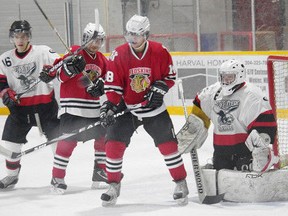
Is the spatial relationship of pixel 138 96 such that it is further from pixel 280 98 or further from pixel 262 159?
pixel 280 98

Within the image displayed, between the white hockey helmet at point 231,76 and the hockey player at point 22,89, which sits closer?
the white hockey helmet at point 231,76

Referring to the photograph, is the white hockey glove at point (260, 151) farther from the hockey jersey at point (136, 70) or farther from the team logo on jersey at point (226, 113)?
the hockey jersey at point (136, 70)

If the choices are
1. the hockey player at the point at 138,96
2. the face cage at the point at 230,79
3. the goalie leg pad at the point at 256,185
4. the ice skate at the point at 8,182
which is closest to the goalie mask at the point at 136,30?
the hockey player at the point at 138,96

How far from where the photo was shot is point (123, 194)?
496 cm

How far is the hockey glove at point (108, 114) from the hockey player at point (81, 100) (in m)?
0.39

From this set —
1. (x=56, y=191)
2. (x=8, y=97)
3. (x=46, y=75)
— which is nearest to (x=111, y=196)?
(x=56, y=191)

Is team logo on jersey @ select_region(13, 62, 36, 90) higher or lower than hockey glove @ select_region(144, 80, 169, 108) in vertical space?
higher

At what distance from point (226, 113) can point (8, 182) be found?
147 centimetres

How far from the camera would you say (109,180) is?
4.66 meters

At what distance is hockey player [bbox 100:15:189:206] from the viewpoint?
4.56 meters

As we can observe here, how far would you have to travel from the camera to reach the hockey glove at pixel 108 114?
180 inches

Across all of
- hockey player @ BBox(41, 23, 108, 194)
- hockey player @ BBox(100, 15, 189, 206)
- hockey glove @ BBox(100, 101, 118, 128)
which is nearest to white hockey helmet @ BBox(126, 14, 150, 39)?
hockey player @ BBox(100, 15, 189, 206)

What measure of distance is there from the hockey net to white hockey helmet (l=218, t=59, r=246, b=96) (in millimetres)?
286

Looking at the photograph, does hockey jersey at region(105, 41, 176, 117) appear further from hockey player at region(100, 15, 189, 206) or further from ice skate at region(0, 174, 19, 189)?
ice skate at region(0, 174, 19, 189)
